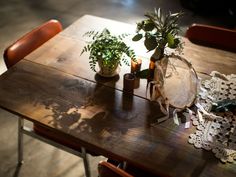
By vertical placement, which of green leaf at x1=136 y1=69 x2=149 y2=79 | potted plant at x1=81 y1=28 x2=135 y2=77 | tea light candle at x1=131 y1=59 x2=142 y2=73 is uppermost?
potted plant at x1=81 y1=28 x2=135 y2=77

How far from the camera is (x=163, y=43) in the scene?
128cm

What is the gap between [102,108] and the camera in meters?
1.32

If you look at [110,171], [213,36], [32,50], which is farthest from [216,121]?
[32,50]

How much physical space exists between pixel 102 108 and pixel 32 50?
2.32 feet

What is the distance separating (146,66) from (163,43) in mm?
311

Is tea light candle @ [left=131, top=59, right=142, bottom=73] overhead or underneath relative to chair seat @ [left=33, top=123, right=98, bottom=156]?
overhead

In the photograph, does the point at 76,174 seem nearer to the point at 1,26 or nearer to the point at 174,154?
the point at 174,154

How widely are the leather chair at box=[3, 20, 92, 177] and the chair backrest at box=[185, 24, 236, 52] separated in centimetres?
82

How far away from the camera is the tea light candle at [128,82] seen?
139 centimetres

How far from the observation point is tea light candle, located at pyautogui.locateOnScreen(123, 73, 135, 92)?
Answer: 1390mm

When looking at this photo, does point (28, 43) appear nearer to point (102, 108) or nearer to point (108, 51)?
point (108, 51)

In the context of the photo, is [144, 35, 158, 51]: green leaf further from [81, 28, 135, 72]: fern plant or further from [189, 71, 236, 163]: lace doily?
[189, 71, 236, 163]: lace doily

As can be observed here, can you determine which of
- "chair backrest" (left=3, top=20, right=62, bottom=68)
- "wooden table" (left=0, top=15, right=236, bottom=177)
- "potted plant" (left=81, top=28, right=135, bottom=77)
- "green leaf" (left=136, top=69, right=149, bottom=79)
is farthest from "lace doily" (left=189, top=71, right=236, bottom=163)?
"chair backrest" (left=3, top=20, right=62, bottom=68)

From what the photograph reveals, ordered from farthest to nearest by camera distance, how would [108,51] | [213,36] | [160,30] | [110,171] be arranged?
[213,36]
[108,51]
[160,30]
[110,171]
